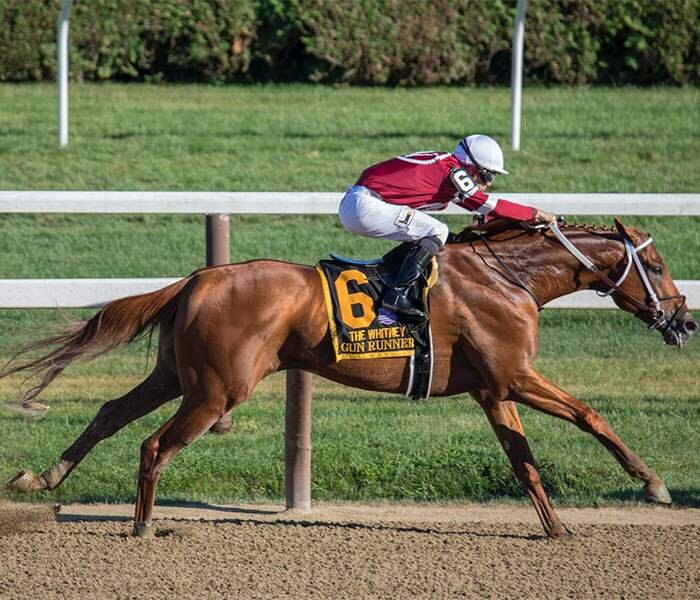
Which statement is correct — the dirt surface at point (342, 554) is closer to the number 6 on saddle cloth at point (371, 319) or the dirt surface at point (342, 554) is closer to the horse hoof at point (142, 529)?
the horse hoof at point (142, 529)

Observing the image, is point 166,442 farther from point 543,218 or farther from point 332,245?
point 332,245

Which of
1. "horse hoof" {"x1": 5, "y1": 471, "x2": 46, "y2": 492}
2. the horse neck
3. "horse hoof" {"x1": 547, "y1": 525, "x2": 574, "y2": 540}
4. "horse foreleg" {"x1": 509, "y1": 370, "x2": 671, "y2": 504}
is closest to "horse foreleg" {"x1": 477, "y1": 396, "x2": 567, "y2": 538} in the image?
"horse hoof" {"x1": 547, "y1": 525, "x2": 574, "y2": 540}

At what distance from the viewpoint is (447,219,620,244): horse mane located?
650cm

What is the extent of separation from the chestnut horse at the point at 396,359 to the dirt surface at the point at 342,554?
25 cm

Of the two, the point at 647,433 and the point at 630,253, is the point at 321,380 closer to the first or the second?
the point at 647,433

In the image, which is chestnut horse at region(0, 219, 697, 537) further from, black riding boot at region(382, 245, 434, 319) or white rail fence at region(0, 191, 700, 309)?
white rail fence at region(0, 191, 700, 309)

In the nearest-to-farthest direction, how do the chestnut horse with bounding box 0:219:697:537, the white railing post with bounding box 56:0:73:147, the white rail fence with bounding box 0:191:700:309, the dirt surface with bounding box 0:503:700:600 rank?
the dirt surface with bounding box 0:503:700:600 → the chestnut horse with bounding box 0:219:697:537 → the white rail fence with bounding box 0:191:700:309 → the white railing post with bounding box 56:0:73:147

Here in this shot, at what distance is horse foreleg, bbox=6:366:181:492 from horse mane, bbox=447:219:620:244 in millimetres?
1493

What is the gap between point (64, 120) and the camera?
41.9 feet

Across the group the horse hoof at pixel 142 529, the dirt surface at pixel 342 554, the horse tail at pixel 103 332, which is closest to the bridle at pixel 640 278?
the dirt surface at pixel 342 554

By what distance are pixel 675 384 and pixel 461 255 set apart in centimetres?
303

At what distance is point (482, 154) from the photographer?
626 centimetres

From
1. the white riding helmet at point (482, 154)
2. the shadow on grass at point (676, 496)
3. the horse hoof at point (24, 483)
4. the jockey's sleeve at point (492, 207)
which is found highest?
the white riding helmet at point (482, 154)

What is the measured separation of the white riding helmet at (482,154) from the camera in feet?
20.6
